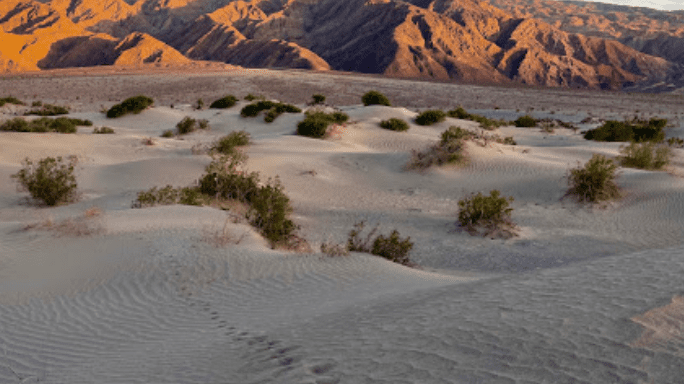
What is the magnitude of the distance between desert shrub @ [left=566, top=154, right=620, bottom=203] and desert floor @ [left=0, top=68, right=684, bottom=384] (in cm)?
29

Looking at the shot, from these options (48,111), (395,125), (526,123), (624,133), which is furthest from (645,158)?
(48,111)

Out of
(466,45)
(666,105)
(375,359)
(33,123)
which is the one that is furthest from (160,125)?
(466,45)

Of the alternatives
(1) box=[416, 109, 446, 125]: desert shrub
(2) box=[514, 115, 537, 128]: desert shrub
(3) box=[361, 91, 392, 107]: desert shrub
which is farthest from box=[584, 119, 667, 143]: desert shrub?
(3) box=[361, 91, 392, 107]: desert shrub

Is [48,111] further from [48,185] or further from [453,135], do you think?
[453,135]

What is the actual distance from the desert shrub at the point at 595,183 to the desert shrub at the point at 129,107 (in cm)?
2137

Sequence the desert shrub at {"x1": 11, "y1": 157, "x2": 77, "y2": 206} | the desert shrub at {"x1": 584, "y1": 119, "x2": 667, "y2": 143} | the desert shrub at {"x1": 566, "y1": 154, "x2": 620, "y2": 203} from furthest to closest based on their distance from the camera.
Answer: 1. the desert shrub at {"x1": 584, "y1": 119, "x2": 667, "y2": 143}
2. the desert shrub at {"x1": 566, "y1": 154, "x2": 620, "y2": 203}
3. the desert shrub at {"x1": 11, "y1": 157, "x2": 77, "y2": 206}

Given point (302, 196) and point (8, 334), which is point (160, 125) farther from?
Result: point (8, 334)

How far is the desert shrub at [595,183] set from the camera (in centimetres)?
1039

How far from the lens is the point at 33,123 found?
17359mm

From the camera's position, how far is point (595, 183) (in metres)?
10.5

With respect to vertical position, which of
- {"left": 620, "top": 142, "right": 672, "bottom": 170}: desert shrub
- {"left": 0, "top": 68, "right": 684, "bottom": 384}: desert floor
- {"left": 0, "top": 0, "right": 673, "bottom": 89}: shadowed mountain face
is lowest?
{"left": 0, "top": 68, "right": 684, "bottom": 384}: desert floor

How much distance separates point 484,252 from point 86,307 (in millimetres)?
5898

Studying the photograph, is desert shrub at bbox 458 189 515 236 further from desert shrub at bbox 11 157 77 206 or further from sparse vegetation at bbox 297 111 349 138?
sparse vegetation at bbox 297 111 349 138

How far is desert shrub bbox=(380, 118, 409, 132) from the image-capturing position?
20.2 metres
